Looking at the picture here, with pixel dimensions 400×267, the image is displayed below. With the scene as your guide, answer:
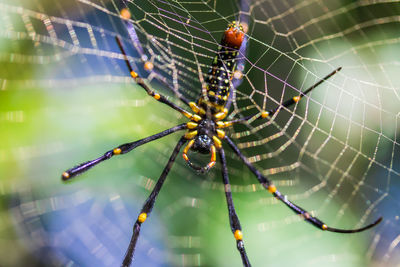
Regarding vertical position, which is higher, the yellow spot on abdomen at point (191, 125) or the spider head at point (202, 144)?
the yellow spot on abdomen at point (191, 125)

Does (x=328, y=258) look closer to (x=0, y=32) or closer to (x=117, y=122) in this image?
(x=117, y=122)

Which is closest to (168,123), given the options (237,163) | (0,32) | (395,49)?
(237,163)

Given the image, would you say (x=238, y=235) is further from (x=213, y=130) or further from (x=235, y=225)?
(x=213, y=130)

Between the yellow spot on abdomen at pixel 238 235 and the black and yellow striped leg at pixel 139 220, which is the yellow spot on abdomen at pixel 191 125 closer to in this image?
the black and yellow striped leg at pixel 139 220

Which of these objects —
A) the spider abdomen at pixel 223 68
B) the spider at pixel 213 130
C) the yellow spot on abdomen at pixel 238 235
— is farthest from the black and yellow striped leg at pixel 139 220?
the yellow spot on abdomen at pixel 238 235

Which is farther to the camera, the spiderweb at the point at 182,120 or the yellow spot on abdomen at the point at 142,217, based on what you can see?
the spiderweb at the point at 182,120

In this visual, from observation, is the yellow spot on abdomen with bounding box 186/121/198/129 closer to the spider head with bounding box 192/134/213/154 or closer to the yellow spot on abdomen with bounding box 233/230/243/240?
the spider head with bounding box 192/134/213/154

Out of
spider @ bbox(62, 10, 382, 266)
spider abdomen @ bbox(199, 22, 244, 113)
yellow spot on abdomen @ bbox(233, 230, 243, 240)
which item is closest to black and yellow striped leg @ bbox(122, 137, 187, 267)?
spider @ bbox(62, 10, 382, 266)
